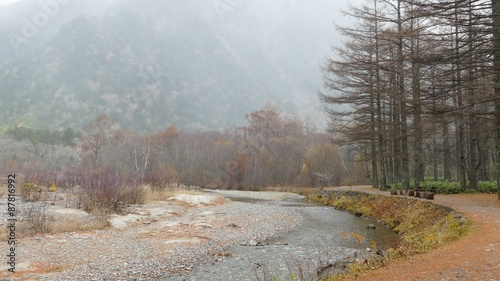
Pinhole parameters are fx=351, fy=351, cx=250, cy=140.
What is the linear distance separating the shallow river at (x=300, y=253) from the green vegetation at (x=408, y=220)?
54 centimetres

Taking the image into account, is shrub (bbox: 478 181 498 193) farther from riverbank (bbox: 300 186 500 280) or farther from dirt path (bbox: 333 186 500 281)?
dirt path (bbox: 333 186 500 281)

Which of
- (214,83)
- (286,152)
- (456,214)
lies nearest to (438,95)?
(456,214)

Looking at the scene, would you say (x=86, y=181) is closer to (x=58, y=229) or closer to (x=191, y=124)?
(x=58, y=229)

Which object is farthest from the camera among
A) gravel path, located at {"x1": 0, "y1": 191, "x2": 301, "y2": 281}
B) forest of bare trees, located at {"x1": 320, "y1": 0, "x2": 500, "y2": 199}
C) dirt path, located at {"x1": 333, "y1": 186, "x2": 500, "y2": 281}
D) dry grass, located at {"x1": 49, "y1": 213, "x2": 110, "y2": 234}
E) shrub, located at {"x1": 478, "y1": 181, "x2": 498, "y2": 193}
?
shrub, located at {"x1": 478, "y1": 181, "x2": 498, "y2": 193}

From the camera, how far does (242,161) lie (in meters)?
52.2

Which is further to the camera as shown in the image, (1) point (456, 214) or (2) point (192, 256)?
(1) point (456, 214)

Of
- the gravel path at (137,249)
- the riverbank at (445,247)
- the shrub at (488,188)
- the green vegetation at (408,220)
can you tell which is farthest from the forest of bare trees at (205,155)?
the shrub at (488,188)

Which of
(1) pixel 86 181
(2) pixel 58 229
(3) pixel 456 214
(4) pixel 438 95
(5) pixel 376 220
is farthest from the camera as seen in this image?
(1) pixel 86 181

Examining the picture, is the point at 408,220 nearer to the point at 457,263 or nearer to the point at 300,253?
the point at 300,253

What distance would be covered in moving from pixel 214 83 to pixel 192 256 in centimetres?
17628

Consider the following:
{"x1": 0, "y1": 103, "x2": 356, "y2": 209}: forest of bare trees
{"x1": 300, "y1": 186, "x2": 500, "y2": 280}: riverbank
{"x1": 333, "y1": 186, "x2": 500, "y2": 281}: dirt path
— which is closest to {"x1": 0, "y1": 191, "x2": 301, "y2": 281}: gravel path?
{"x1": 300, "y1": 186, "x2": 500, "y2": 280}: riverbank

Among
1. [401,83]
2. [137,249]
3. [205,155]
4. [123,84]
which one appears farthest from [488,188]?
[123,84]

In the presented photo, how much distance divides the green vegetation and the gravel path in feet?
14.0

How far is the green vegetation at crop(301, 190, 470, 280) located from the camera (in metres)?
7.94
